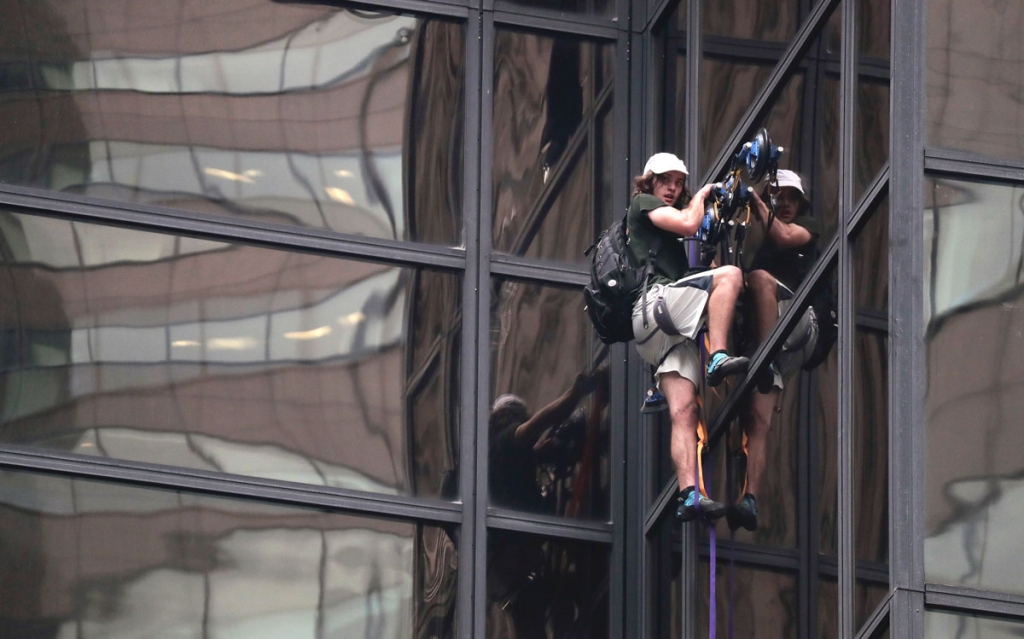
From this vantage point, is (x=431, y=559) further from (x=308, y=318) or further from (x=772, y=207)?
Result: (x=772, y=207)

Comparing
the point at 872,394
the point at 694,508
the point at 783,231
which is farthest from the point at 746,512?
the point at 872,394

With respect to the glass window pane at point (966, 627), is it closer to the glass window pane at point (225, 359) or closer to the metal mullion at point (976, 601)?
the metal mullion at point (976, 601)

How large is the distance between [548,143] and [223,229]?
226 cm

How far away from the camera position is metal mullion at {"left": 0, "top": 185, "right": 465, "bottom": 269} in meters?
14.0

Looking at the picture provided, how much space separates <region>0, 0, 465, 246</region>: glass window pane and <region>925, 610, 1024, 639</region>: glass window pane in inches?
213

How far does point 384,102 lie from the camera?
1466 centimetres

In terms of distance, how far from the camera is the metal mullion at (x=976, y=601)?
994cm

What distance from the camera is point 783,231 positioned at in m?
12.0

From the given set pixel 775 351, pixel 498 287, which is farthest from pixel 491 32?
pixel 775 351

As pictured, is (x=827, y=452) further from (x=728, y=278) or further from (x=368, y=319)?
(x=368, y=319)

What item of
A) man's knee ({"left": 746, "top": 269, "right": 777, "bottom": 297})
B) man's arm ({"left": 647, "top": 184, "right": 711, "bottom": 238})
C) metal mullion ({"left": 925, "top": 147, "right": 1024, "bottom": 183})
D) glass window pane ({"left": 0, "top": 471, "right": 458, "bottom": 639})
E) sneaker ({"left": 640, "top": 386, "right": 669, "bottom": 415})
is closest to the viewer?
metal mullion ({"left": 925, "top": 147, "right": 1024, "bottom": 183})

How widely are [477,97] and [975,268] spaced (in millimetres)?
5203

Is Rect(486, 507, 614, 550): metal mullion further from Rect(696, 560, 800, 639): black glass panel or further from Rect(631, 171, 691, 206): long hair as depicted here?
Rect(631, 171, 691, 206): long hair

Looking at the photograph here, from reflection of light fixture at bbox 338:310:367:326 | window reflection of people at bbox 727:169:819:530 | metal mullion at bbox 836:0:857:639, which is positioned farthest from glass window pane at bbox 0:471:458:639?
metal mullion at bbox 836:0:857:639
